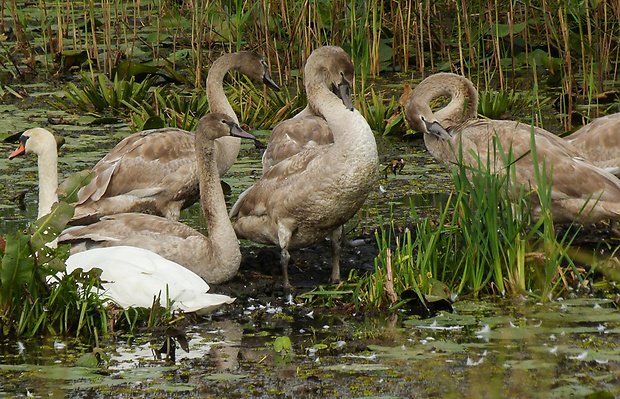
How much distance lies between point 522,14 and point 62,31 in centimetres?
567

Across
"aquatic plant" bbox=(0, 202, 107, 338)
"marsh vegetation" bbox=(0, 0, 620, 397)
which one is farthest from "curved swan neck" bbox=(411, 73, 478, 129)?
"aquatic plant" bbox=(0, 202, 107, 338)

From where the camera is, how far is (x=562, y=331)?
496 centimetres

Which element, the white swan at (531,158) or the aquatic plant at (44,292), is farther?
the white swan at (531,158)

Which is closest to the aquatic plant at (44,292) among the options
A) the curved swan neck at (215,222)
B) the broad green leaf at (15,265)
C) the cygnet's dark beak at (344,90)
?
the broad green leaf at (15,265)

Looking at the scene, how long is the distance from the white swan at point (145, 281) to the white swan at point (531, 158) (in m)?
1.69

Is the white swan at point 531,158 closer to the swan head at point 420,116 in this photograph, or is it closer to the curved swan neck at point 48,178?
the swan head at point 420,116

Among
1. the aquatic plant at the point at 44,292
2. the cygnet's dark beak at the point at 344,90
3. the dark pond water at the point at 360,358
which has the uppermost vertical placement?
the cygnet's dark beak at the point at 344,90

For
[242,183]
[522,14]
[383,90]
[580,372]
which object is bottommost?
[580,372]

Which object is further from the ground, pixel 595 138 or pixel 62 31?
pixel 62 31

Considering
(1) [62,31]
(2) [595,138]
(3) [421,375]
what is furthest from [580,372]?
(1) [62,31]

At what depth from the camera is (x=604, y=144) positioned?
7648 mm

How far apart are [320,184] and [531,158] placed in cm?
146

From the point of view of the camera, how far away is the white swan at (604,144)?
7.60 metres

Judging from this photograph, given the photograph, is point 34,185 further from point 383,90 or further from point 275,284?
point 383,90
